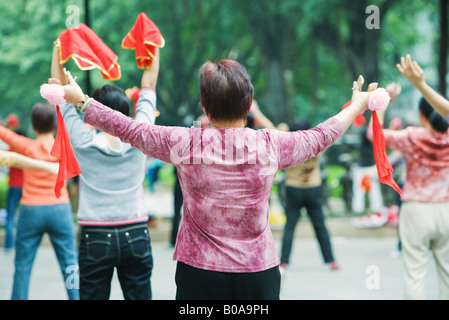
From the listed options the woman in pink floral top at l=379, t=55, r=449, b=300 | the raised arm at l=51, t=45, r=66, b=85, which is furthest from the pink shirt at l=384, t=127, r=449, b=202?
the raised arm at l=51, t=45, r=66, b=85

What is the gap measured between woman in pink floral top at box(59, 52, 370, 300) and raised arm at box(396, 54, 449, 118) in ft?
4.55

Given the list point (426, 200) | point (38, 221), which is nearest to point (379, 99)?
point (426, 200)

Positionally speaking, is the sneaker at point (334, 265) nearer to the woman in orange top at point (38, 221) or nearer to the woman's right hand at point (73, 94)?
the woman in orange top at point (38, 221)

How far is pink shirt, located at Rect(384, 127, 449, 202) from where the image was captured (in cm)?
431

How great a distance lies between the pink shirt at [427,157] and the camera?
431 centimetres

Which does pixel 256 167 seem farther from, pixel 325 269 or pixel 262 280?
pixel 325 269

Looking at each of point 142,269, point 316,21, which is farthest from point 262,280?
point 316,21

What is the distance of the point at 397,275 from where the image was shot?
689 centimetres

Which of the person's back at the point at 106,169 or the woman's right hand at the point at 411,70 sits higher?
the woman's right hand at the point at 411,70

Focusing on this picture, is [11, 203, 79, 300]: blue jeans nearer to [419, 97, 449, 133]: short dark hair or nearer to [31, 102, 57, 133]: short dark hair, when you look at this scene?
[31, 102, 57, 133]: short dark hair

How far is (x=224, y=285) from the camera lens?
8.16 feet

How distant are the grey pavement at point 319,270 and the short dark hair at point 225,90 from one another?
238 cm

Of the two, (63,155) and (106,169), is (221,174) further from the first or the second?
(106,169)

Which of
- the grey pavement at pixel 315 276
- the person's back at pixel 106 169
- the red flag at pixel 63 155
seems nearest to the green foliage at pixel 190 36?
the grey pavement at pixel 315 276
